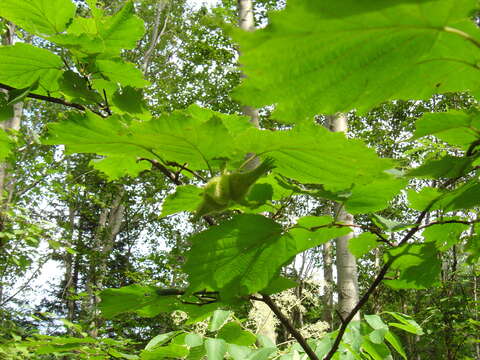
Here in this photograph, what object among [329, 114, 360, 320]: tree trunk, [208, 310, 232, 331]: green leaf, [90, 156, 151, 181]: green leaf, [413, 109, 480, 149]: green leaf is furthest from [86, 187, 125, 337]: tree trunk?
[413, 109, 480, 149]: green leaf

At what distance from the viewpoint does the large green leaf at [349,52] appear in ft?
0.73

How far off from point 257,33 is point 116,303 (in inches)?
17.5

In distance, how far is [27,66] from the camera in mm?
578

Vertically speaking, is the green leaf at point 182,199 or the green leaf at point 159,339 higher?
the green leaf at point 182,199

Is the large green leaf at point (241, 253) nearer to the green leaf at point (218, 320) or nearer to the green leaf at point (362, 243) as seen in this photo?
the green leaf at point (362, 243)

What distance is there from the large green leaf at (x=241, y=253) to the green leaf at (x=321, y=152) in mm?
76

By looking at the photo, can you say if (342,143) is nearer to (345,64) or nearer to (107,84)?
(345,64)

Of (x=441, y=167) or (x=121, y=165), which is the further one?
(x=121, y=165)

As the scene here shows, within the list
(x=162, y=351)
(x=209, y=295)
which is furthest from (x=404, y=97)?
(x=162, y=351)

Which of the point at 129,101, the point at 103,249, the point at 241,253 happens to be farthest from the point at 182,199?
the point at 103,249

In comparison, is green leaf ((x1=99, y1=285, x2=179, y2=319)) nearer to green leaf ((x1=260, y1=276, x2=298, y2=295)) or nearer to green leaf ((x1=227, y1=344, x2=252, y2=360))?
green leaf ((x1=260, y1=276, x2=298, y2=295))

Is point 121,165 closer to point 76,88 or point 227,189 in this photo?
point 76,88

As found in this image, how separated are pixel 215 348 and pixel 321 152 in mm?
516

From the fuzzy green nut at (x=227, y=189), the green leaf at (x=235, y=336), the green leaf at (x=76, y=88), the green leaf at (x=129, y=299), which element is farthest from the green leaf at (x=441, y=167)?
the green leaf at (x=235, y=336)
